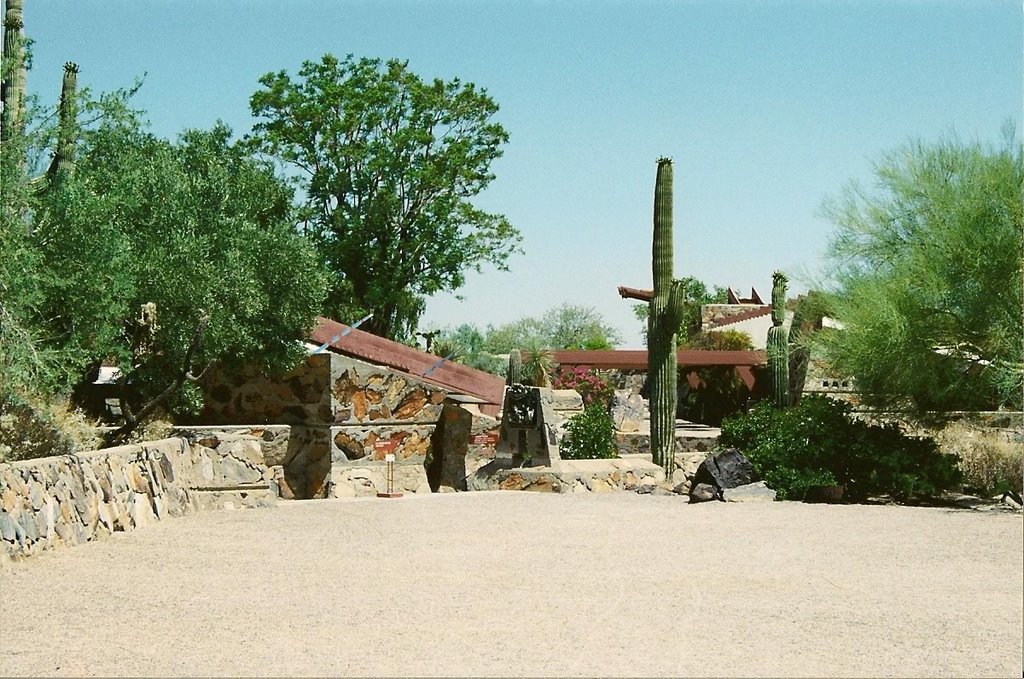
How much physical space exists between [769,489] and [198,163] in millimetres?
10131

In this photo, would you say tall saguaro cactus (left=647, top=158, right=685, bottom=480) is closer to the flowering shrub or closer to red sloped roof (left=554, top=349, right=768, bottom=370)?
the flowering shrub

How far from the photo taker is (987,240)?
15.1 meters

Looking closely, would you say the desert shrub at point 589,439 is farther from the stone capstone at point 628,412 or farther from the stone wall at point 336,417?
the stone wall at point 336,417

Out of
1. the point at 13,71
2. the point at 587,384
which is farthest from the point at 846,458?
the point at 587,384

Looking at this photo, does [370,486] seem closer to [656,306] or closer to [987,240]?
[656,306]

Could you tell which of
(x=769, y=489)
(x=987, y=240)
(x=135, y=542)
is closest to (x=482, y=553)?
(x=135, y=542)

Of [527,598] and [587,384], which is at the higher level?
[587,384]

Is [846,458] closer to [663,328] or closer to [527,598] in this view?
[663,328]

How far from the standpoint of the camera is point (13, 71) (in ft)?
46.4

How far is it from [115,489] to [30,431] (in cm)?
121

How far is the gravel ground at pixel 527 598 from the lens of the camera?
670 centimetres

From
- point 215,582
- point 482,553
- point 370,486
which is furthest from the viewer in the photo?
point 370,486

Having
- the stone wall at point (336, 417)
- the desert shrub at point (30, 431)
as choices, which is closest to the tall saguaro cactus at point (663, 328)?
the stone wall at point (336, 417)

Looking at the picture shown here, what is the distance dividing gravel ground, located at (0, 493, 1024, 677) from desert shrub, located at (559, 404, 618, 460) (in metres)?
8.94
